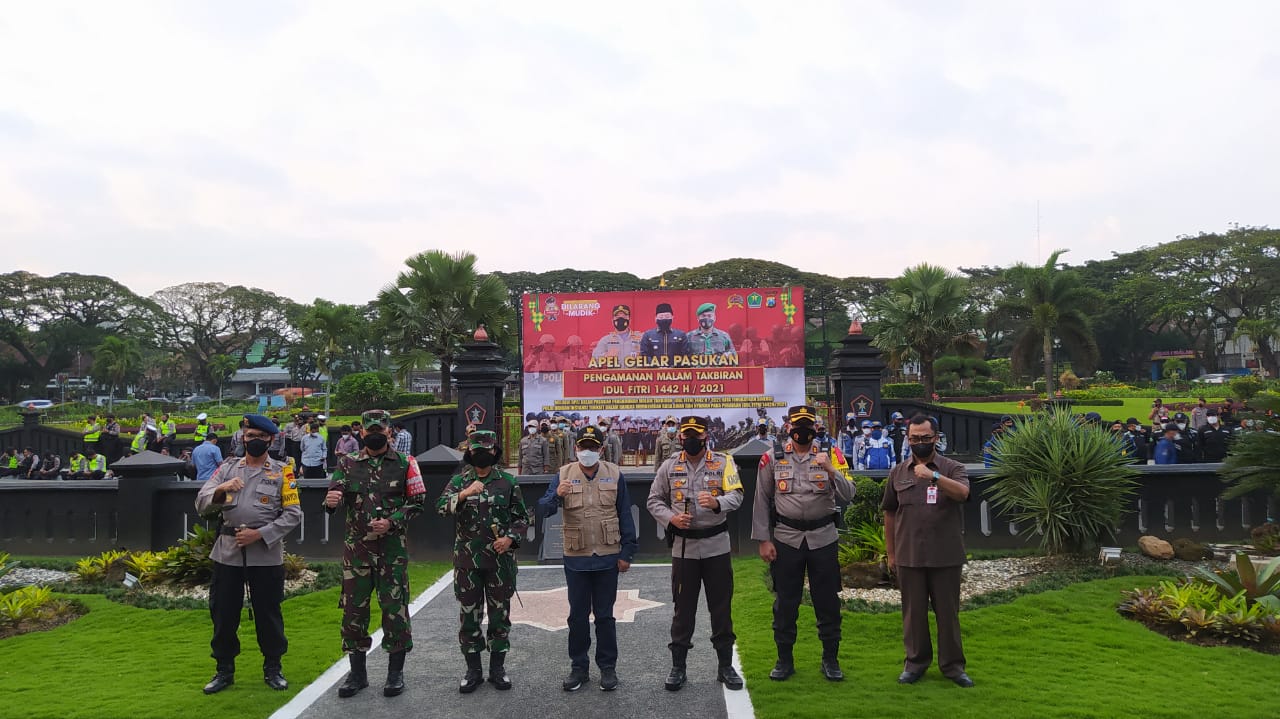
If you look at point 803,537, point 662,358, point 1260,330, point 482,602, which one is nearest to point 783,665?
point 803,537

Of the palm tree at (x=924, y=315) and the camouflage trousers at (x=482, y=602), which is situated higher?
the palm tree at (x=924, y=315)

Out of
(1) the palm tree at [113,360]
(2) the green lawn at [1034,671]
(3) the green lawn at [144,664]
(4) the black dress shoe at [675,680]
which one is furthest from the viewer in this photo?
Result: (1) the palm tree at [113,360]

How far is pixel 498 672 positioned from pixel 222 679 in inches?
79.1

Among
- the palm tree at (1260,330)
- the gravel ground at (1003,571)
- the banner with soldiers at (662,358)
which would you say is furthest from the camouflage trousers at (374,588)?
the palm tree at (1260,330)

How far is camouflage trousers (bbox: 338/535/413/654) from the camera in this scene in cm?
548

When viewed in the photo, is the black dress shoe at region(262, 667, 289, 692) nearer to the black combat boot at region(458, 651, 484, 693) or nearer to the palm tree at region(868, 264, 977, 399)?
the black combat boot at region(458, 651, 484, 693)

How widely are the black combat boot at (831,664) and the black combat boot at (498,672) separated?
227 cm

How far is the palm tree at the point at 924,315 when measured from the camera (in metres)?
27.7

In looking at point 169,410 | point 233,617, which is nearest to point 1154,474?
point 233,617

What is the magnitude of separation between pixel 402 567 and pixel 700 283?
56.1 m

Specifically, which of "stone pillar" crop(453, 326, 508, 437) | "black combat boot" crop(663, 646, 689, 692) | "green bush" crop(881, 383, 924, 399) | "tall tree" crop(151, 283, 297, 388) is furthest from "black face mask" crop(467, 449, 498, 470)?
"tall tree" crop(151, 283, 297, 388)

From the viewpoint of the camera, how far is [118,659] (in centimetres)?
658

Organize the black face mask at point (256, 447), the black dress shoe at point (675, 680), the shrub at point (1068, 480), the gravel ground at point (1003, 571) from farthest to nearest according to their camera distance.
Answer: the shrub at point (1068, 480)
the gravel ground at point (1003, 571)
the black face mask at point (256, 447)
the black dress shoe at point (675, 680)

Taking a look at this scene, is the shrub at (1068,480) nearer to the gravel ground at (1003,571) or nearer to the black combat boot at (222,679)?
the gravel ground at (1003,571)
